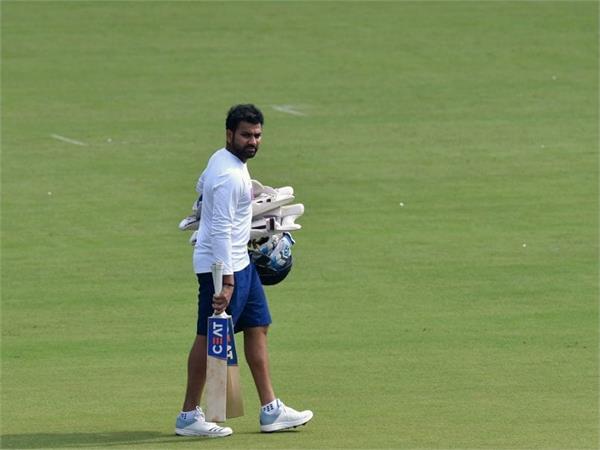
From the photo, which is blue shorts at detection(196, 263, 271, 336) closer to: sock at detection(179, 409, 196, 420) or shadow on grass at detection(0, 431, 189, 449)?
sock at detection(179, 409, 196, 420)

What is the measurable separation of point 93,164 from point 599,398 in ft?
41.7

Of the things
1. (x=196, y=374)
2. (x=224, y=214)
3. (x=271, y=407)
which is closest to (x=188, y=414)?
(x=196, y=374)

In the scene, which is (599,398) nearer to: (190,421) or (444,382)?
(444,382)

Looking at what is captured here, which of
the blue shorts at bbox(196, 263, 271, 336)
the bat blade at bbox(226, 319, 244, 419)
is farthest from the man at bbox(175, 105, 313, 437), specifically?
the bat blade at bbox(226, 319, 244, 419)

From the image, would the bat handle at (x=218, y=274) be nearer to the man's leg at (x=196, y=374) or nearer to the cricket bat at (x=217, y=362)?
the cricket bat at (x=217, y=362)

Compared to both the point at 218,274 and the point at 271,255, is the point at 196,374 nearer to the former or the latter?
the point at 218,274

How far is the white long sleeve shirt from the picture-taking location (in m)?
9.51

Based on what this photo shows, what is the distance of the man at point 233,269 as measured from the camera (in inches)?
375

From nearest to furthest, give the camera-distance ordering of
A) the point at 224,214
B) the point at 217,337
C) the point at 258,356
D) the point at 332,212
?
the point at 224,214 → the point at 217,337 → the point at 258,356 → the point at 332,212

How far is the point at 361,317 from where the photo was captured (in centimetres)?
1423

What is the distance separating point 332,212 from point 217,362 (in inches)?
382

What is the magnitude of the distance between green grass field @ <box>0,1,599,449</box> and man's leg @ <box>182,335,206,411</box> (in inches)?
12.8

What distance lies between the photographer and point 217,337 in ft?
31.6

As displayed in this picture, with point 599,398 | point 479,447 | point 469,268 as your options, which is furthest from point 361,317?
point 479,447
